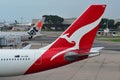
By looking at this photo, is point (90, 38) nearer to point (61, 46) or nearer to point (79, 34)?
point (79, 34)

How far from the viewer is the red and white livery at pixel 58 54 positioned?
20906mm

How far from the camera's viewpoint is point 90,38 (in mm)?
21141

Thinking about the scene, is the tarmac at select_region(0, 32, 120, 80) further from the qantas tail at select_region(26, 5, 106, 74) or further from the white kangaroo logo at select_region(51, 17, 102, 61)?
the white kangaroo logo at select_region(51, 17, 102, 61)

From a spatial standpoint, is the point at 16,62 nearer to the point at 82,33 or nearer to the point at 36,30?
the point at 82,33

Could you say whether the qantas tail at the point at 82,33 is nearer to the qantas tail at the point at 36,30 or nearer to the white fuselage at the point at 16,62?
the white fuselage at the point at 16,62

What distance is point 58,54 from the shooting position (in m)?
21.3

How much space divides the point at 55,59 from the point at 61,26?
16763 cm

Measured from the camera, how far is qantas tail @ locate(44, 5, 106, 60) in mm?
20625

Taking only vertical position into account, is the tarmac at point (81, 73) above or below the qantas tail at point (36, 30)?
above

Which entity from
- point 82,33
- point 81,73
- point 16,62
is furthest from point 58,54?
point 81,73

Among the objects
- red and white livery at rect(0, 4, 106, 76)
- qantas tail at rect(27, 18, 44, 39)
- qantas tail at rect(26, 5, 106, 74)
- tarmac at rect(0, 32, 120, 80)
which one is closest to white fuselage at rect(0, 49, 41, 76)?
red and white livery at rect(0, 4, 106, 76)

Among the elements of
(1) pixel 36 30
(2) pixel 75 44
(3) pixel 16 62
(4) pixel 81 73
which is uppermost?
(2) pixel 75 44

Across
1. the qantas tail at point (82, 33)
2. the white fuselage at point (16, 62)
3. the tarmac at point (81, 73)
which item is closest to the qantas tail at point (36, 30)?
the tarmac at point (81, 73)

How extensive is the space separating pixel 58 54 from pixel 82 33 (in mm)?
2152
